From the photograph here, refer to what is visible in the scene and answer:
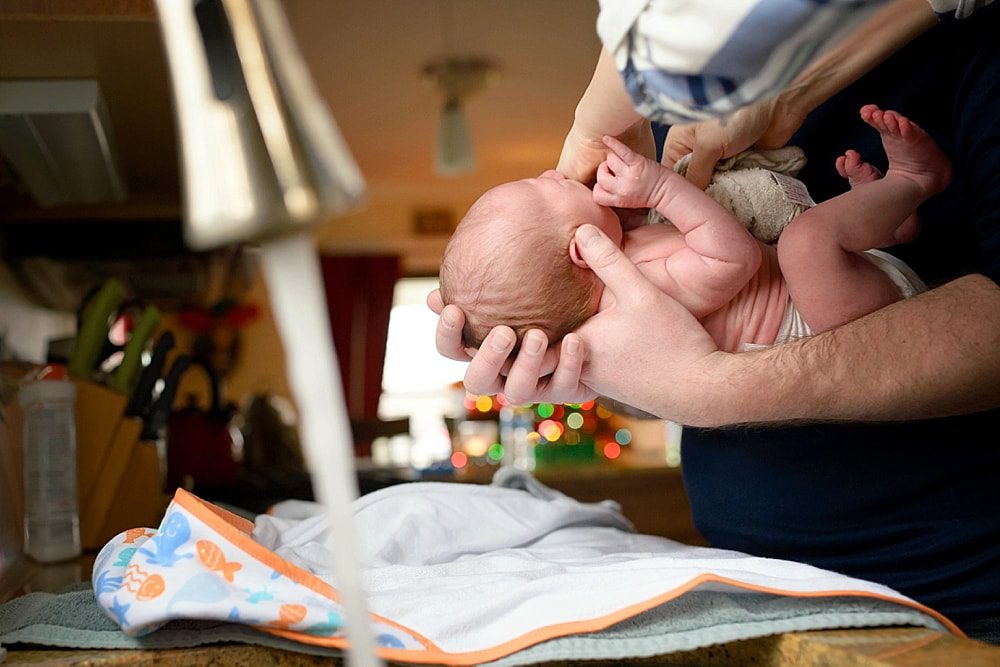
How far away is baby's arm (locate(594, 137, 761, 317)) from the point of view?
0.84 metres

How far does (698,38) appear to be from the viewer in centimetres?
39

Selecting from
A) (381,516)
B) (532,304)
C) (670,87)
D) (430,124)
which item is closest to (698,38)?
(670,87)

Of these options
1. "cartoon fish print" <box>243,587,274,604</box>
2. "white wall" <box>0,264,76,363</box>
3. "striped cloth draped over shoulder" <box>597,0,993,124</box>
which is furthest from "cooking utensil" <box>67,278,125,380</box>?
"striped cloth draped over shoulder" <box>597,0,993,124</box>

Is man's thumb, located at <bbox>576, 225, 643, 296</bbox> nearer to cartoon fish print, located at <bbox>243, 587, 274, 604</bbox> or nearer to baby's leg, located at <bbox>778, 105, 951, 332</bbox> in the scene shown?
baby's leg, located at <bbox>778, 105, 951, 332</bbox>

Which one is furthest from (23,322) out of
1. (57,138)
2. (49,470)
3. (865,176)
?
(865,176)

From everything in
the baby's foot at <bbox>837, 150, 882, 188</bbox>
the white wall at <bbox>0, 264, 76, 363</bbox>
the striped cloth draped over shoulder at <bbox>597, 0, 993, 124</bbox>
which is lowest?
the white wall at <bbox>0, 264, 76, 363</bbox>

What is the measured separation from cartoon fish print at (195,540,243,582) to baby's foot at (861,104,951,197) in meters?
0.68

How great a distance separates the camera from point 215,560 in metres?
0.65

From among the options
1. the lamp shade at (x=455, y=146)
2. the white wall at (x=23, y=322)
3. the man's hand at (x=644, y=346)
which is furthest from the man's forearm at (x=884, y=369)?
the lamp shade at (x=455, y=146)

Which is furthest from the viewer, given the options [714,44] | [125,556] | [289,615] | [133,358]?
[133,358]

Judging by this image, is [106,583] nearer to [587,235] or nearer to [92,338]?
[587,235]

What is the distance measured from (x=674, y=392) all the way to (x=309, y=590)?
35cm

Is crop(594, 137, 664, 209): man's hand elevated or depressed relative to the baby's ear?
elevated

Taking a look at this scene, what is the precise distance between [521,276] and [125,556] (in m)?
0.43
